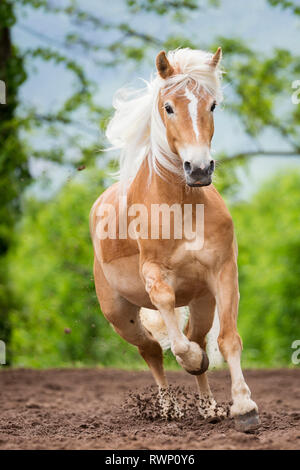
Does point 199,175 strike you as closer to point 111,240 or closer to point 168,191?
point 168,191

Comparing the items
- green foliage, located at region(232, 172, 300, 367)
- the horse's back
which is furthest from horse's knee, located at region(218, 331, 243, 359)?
green foliage, located at region(232, 172, 300, 367)

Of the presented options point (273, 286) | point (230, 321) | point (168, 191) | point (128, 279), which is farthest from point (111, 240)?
point (273, 286)

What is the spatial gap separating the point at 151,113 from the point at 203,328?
5.53ft

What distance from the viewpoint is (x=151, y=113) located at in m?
4.78

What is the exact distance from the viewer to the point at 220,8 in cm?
1255

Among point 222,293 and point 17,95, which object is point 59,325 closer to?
point 17,95

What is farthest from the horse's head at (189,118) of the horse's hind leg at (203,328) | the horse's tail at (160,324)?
the horse's tail at (160,324)

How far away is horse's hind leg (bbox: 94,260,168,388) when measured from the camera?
5.57 meters

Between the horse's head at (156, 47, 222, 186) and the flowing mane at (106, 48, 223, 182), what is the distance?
0.02 m

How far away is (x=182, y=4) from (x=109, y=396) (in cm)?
752

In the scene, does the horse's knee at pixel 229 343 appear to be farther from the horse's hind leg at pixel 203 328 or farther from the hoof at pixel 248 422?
the horse's hind leg at pixel 203 328

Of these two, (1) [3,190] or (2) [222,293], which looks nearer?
(2) [222,293]
